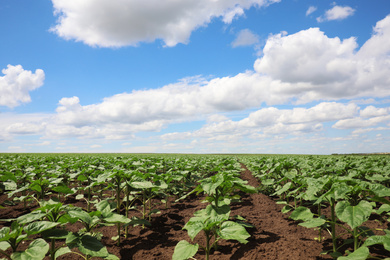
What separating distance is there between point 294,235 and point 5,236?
4.80 metres

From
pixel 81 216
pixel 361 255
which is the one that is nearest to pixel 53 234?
pixel 81 216

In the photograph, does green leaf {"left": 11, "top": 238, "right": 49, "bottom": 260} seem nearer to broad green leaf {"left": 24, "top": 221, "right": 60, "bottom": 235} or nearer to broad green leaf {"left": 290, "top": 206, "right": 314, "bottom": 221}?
broad green leaf {"left": 24, "top": 221, "right": 60, "bottom": 235}

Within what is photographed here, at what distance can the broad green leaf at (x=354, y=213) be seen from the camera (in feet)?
9.02

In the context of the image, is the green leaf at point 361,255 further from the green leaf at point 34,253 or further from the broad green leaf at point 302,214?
the green leaf at point 34,253

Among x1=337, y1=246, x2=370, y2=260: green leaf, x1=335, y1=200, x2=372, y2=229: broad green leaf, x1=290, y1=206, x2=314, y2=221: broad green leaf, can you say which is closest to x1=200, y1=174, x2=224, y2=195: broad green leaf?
x1=290, y1=206, x2=314, y2=221: broad green leaf

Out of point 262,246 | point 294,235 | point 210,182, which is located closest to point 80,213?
point 210,182

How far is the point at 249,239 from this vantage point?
177 inches

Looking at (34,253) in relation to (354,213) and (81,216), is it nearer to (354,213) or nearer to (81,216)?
(81,216)

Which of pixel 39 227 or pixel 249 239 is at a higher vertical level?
pixel 39 227

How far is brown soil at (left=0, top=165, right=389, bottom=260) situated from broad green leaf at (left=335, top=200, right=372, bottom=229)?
3.86 feet

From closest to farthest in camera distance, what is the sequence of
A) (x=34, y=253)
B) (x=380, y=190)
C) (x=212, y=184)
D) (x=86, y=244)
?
(x=34, y=253)
(x=86, y=244)
(x=380, y=190)
(x=212, y=184)

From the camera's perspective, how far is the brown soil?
3.89m

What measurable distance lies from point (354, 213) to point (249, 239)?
2.20m

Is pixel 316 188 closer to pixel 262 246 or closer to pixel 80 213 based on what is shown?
pixel 262 246
